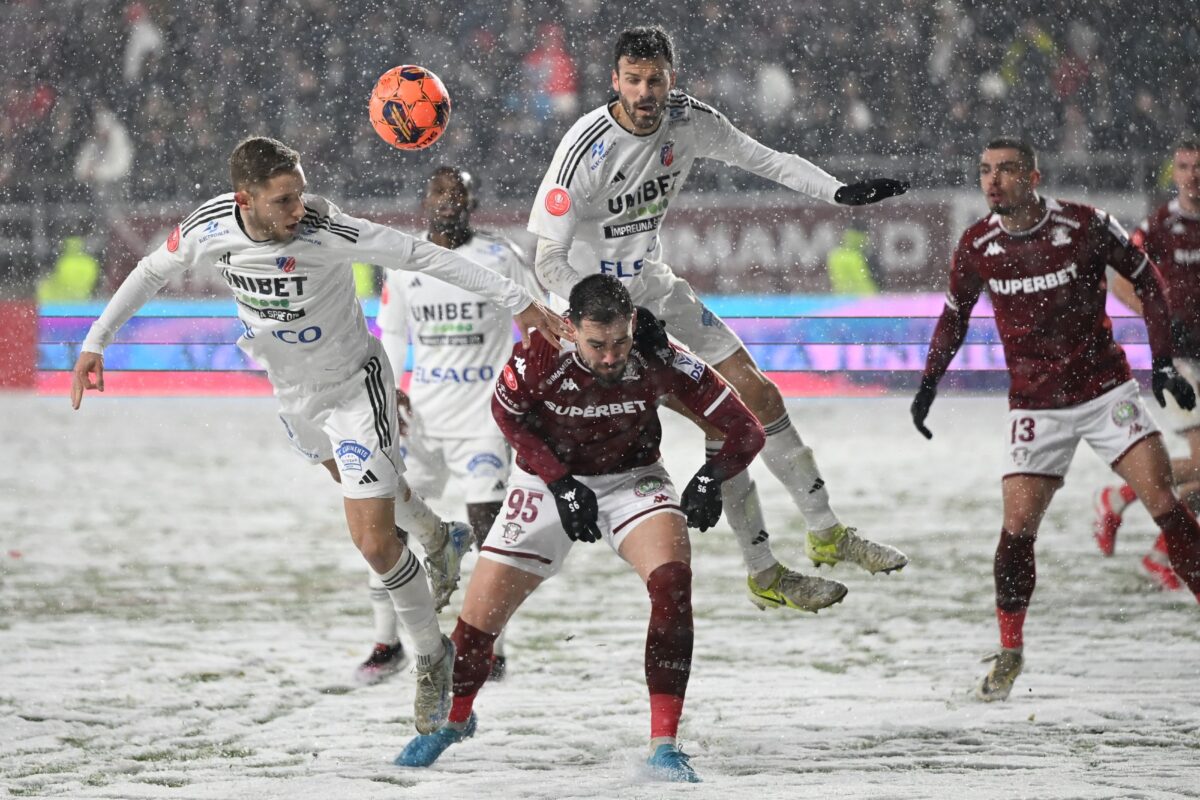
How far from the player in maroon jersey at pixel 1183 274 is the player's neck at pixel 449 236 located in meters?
3.13

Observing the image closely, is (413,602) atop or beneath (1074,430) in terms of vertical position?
beneath

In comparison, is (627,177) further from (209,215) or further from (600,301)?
(209,215)

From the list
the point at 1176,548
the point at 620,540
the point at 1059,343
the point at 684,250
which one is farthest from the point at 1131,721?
the point at 684,250

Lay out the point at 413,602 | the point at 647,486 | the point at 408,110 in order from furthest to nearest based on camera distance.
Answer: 1. the point at 408,110
2. the point at 413,602
3. the point at 647,486

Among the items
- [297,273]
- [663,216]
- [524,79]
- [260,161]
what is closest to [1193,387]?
[663,216]

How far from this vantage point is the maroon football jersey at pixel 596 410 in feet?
18.0

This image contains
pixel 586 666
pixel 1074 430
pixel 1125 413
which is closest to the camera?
pixel 1125 413

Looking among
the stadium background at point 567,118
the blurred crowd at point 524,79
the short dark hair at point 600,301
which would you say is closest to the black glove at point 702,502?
the short dark hair at point 600,301

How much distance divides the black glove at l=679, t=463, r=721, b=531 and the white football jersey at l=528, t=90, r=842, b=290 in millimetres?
1154

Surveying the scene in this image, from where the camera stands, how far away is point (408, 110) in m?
6.58

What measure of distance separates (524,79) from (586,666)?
9.41 m

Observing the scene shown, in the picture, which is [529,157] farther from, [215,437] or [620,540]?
[620,540]

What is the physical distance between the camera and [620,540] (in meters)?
5.55

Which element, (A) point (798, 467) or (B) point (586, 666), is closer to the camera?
(A) point (798, 467)
